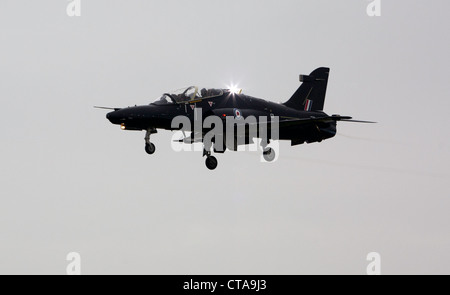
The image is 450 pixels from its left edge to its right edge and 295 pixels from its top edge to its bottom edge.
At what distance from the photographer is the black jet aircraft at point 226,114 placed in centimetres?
4338

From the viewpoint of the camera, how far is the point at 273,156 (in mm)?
48000

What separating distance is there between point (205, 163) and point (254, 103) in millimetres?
3892

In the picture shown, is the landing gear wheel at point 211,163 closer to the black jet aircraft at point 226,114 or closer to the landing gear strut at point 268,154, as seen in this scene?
the black jet aircraft at point 226,114

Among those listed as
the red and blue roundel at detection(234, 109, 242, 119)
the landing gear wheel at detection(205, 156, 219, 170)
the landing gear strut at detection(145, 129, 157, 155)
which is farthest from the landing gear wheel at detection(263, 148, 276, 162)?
the landing gear strut at detection(145, 129, 157, 155)

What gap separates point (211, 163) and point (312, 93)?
8793mm

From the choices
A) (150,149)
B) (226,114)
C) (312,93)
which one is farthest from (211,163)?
(312,93)

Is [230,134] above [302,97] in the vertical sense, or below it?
below

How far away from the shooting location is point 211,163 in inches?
1801

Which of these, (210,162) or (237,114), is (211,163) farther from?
(237,114)

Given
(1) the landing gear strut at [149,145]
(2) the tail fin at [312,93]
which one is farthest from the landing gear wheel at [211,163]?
(2) the tail fin at [312,93]

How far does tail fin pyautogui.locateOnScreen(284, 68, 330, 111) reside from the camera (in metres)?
50.8

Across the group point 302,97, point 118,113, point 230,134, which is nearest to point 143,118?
point 118,113

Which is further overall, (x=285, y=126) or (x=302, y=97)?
(x=302, y=97)

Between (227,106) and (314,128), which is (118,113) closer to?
(227,106)
